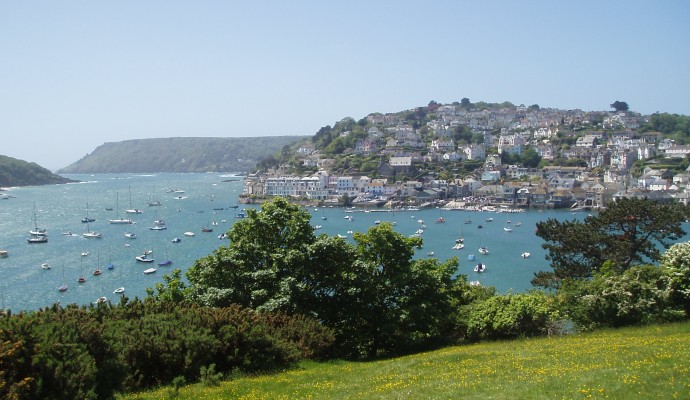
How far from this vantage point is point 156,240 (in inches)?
1805

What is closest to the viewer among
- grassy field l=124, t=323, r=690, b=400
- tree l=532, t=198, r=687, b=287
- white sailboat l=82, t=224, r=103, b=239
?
grassy field l=124, t=323, r=690, b=400

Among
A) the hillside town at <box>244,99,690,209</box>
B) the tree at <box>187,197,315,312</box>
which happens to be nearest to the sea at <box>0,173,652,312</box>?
the hillside town at <box>244,99,690,209</box>

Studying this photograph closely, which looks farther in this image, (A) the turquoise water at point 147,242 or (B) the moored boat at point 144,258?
(B) the moored boat at point 144,258

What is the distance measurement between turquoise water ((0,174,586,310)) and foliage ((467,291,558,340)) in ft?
62.0

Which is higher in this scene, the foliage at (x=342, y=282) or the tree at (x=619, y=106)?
the tree at (x=619, y=106)

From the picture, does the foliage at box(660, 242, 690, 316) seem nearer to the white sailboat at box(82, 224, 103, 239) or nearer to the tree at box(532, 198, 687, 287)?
the tree at box(532, 198, 687, 287)

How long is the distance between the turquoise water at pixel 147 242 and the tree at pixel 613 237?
10130 mm

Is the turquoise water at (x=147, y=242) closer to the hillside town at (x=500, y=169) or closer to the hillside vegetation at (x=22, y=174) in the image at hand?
the hillside town at (x=500, y=169)

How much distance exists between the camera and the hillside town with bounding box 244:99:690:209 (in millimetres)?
69288

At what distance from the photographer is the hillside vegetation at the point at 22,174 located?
111 m

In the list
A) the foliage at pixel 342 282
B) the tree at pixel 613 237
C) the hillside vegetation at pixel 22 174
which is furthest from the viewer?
the hillside vegetation at pixel 22 174

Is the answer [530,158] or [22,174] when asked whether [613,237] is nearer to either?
[530,158]

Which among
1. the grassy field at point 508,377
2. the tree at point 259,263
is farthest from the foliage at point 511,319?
the tree at point 259,263

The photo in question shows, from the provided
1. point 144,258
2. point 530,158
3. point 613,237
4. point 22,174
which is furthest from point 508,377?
point 22,174
